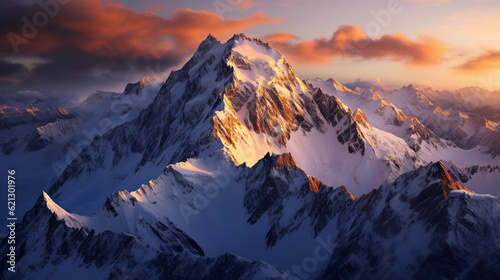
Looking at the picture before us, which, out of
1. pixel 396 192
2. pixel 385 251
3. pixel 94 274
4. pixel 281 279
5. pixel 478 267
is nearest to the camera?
pixel 478 267

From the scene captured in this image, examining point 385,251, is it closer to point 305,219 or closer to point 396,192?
point 396,192

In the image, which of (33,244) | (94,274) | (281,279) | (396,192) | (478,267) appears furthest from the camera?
(33,244)

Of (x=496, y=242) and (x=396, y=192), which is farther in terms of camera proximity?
(x=396, y=192)

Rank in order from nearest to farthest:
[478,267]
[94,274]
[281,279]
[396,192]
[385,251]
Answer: [478,267]
[281,279]
[385,251]
[396,192]
[94,274]

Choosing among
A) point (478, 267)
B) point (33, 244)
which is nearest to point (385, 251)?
point (478, 267)

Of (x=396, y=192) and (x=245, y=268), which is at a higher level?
(x=396, y=192)

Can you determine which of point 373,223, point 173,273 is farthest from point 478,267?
point 173,273

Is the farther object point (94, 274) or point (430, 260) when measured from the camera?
Result: point (94, 274)

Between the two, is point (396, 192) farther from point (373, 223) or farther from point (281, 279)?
point (281, 279)

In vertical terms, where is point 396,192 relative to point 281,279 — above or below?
above
